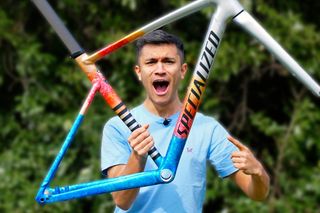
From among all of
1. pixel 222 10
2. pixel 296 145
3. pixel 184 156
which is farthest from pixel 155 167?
pixel 296 145

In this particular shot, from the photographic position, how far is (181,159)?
10.9ft

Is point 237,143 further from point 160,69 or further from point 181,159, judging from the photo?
point 160,69

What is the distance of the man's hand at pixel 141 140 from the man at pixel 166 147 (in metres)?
0.08


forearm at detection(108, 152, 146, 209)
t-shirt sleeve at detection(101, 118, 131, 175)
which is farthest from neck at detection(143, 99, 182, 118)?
forearm at detection(108, 152, 146, 209)

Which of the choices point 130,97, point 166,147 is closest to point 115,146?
point 166,147

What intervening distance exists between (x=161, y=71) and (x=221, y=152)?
373 millimetres

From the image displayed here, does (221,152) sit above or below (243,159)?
above

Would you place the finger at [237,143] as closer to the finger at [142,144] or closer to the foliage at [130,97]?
the finger at [142,144]

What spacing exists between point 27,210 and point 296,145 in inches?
72.8

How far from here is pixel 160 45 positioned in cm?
337

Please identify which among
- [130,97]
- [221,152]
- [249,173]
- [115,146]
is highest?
[130,97]

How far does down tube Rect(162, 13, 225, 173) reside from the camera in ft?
10.5

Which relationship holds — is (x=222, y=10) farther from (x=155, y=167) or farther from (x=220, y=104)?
(x=220, y=104)

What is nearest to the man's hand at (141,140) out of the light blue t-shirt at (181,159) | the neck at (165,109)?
the light blue t-shirt at (181,159)
